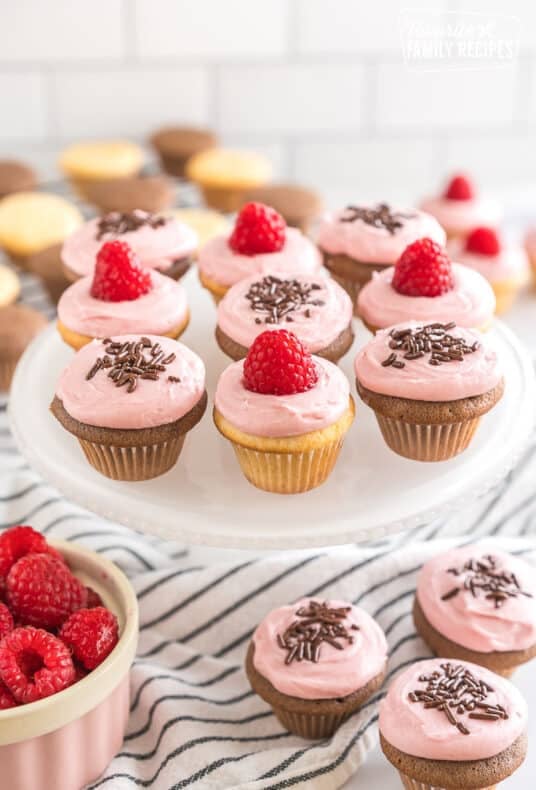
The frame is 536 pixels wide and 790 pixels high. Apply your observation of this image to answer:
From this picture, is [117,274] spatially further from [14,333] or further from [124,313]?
[14,333]

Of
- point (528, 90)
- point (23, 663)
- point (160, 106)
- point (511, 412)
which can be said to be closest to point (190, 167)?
point (160, 106)

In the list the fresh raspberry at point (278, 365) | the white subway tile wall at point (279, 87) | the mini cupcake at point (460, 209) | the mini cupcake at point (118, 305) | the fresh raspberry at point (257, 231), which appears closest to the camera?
the fresh raspberry at point (278, 365)

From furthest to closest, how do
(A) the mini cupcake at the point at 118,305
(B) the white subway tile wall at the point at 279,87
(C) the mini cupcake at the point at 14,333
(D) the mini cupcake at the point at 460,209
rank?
1. (B) the white subway tile wall at the point at 279,87
2. (D) the mini cupcake at the point at 460,209
3. (C) the mini cupcake at the point at 14,333
4. (A) the mini cupcake at the point at 118,305

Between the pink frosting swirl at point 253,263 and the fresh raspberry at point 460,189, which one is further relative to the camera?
the fresh raspberry at point 460,189

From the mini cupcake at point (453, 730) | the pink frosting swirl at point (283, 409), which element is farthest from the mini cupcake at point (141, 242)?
A: the mini cupcake at point (453, 730)

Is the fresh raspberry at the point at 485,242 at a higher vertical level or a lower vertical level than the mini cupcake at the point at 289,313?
lower

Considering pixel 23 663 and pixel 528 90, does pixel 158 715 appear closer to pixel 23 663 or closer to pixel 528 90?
pixel 23 663

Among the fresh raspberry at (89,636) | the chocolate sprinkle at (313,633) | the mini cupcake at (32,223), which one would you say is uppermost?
the mini cupcake at (32,223)

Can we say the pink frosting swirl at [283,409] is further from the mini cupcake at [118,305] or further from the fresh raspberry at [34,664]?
the fresh raspberry at [34,664]

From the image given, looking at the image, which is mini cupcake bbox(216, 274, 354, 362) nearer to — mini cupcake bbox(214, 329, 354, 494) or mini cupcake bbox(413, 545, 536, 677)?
mini cupcake bbox(214, 329, 354, 494)
